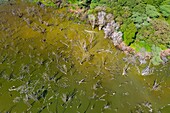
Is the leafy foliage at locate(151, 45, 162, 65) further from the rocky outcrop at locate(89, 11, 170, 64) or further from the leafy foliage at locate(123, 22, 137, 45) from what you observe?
the leafy foliage at locate(123, 22, 137, 45)

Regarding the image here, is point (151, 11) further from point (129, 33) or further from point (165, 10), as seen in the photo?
point (129, 33)

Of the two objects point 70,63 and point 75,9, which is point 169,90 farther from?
point 75,9

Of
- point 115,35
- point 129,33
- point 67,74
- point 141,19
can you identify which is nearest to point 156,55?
point 129,33

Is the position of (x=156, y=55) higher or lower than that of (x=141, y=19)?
lower

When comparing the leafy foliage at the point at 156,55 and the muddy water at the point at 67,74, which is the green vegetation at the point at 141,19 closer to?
the leafy foliage at the point at 156,55

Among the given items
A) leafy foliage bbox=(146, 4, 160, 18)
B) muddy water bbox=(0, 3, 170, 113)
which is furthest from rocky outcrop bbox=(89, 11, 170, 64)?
leafy foliage bbox=(146, 4, 160, 18)

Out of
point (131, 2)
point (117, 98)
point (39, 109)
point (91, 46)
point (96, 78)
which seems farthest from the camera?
point (131, 2)

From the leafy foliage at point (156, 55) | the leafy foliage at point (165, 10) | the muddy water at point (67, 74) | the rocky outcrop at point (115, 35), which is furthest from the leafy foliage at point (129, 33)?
the leafy foliage at point (165, 10)

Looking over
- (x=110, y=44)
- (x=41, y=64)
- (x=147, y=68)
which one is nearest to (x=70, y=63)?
(x=41, y=64)
